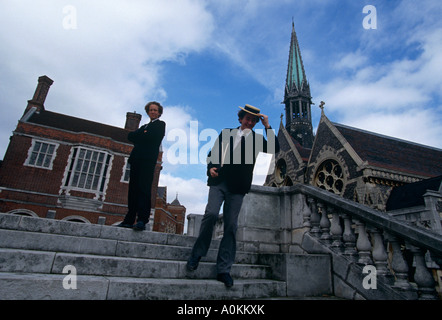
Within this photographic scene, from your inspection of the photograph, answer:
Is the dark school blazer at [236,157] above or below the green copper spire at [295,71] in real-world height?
below

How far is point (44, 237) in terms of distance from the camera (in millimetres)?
2623

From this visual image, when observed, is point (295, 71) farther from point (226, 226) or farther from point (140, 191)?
point (226, 226)

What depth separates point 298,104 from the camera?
31.9 metres

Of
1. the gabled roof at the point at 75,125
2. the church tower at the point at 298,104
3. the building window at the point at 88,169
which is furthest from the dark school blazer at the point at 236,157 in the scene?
the church tower at the point at 298,104

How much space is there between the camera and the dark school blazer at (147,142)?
368 centimetres

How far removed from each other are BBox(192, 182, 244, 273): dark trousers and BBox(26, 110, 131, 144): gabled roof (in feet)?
60.7

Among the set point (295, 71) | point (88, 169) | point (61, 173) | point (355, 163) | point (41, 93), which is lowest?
point (61, 173)

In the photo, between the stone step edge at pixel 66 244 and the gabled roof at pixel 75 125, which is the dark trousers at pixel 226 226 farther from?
the gabled roof at pixel 75 125

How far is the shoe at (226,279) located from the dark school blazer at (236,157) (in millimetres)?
889

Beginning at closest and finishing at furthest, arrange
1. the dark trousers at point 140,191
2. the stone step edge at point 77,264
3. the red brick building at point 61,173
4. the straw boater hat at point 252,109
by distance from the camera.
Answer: the stone step edge at point 77,264 < the straw boater hat at point 252,109 < the dark trousers at point 140,191 < the red brick building at point 61,173

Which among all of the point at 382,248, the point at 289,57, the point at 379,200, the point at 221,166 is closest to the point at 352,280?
the point at 382,248

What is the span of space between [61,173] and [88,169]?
1.61 metres

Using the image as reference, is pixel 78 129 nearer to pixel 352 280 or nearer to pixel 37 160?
pixel 37 160

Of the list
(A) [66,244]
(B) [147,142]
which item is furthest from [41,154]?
(A) [66,244]
